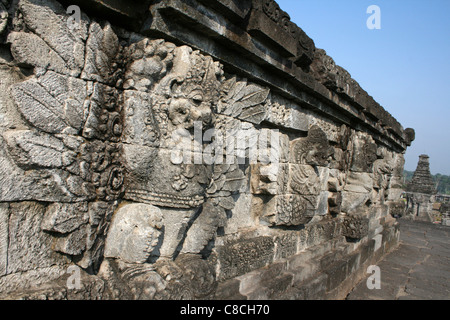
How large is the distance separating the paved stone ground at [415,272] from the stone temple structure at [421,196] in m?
6.87

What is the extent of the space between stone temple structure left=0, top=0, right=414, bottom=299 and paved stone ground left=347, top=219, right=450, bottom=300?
2132 millimetres

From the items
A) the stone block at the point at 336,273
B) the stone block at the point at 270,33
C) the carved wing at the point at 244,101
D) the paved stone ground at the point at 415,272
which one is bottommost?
the paved stone ground at the point at 415,272

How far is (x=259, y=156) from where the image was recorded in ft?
11.8

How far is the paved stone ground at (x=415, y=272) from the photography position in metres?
5.11

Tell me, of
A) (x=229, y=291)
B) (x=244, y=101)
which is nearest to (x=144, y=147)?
(x=244, y=101)

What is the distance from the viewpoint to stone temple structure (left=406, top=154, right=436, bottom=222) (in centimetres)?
1652

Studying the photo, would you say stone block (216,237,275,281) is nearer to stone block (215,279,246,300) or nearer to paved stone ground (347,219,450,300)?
stone block (215,279,246,300)

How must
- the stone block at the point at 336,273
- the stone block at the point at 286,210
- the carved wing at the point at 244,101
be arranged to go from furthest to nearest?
the stone block at the point at 336,273 → the stone block at the point at 286,210 → the carved wing at the point at 244,101

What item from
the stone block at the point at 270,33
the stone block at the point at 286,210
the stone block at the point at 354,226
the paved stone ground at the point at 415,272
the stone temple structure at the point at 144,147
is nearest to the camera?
the stone temple structure at the point at 144,147

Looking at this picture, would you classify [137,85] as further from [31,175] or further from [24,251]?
[24,251]

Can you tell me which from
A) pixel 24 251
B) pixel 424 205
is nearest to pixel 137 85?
pixel 24 251

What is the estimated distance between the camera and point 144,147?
2.16 meters

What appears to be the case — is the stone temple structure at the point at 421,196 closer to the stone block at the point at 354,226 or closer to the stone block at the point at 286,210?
the stone block at the point at 354,226

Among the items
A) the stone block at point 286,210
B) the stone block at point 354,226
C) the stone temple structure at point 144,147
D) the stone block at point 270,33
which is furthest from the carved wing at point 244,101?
the stone block at point 354,226
